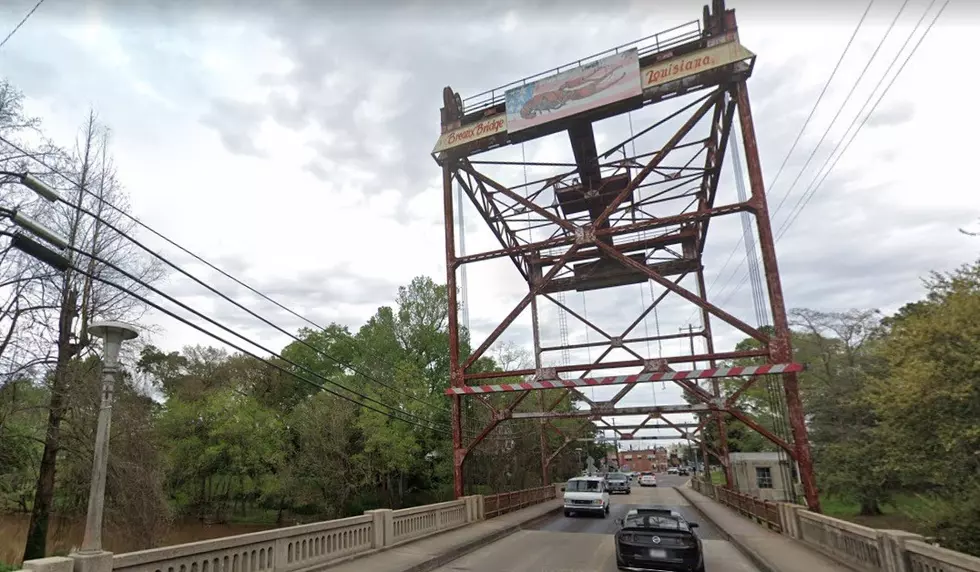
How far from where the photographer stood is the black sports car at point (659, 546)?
9633 mm

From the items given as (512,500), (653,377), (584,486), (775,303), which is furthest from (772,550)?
(584,486)

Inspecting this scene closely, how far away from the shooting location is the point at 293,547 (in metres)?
8.59

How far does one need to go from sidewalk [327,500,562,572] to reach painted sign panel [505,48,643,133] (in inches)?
516

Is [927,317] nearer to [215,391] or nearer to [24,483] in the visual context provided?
[24,483]

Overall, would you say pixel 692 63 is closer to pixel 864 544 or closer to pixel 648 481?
pixel 864 544

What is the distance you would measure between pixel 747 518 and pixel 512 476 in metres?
24.0

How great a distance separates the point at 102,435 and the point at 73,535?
84.5 feet

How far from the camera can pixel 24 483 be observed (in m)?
19.4

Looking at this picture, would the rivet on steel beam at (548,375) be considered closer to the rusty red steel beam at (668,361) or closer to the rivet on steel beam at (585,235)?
the rusty red steel beam at (668,361)

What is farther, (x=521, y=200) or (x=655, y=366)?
(x=521, y=200)

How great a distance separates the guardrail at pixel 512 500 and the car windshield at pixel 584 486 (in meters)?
2.35

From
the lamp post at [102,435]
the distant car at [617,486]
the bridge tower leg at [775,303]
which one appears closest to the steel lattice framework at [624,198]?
the bridge tower leg at [775,303]

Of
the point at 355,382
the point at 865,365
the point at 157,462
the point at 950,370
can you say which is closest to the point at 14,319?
the point at 157,462

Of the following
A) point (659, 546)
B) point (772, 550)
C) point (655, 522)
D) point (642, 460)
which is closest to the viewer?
point (659, 546)
